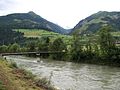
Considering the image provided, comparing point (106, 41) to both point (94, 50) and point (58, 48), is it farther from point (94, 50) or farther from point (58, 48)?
point (58, 48)

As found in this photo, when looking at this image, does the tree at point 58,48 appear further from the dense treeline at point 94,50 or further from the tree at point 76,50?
the tree at point 76,50

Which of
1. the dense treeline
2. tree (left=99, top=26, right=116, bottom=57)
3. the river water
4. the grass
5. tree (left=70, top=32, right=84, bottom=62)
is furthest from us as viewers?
tree (left=70, top=32, right=84, bottom=62)

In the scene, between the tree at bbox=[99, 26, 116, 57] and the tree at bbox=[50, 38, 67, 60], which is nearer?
the tree at bbox=[99, 26, 116, 57]

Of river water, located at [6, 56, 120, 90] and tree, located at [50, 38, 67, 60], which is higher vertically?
tree, located at [50, 38, 67, 60]

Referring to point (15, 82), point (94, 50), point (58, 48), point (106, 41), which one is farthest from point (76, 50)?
point (15, 82)

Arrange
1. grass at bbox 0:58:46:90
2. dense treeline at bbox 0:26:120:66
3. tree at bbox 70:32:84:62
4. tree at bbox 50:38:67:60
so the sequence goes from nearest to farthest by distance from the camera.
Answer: grass at bbox 0:58:46:90 < dense treeline at bbox 0:26:120:66 < tree at bbox 70:32:84:62 < tree at bbox 50:38:67:60

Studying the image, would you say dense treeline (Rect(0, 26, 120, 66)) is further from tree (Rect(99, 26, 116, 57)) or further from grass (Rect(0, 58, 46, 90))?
grass (Rect(0, 58, 46, 90))

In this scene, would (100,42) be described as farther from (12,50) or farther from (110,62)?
(12,50)

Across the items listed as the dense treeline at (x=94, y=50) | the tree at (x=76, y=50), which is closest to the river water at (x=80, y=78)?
the dense treeline at (x=94, y=50)

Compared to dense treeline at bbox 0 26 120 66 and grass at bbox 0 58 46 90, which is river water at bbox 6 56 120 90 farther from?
dense treeline at bbox 0 26 120 66

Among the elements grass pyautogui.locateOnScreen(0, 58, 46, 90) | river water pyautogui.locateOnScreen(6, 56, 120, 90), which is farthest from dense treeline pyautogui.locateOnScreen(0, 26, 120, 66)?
grass pyautogui.locateOnScreen(0, 58, 46, 90)

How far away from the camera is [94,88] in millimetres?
41344

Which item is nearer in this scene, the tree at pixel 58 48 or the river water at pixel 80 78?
the river water at pixel 80 78

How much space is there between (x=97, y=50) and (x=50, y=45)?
33177 mm
